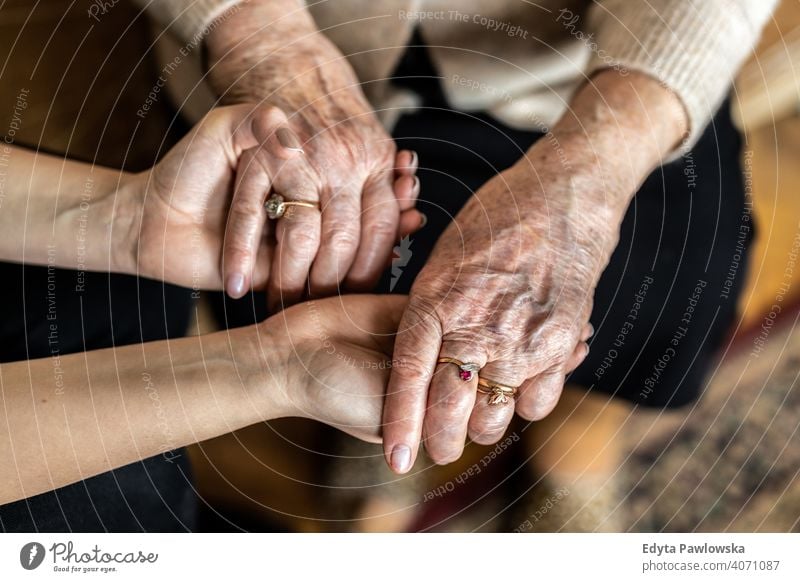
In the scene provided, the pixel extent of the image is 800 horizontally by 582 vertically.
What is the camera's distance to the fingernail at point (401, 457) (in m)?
0.40

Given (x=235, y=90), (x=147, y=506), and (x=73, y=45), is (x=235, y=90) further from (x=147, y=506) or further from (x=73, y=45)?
(x=147, y=506)

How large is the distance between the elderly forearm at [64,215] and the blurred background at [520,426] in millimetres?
13

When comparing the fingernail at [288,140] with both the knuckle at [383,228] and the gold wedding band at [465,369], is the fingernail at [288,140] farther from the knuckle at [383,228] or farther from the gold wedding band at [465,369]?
the gold wedding band at [465,369]

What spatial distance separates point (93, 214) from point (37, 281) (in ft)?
0.19

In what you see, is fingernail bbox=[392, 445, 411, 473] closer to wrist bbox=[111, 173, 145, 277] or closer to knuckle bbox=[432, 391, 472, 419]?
knuckle bbox=[432, 391, 472, 419]

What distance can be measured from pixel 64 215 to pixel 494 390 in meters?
0.30

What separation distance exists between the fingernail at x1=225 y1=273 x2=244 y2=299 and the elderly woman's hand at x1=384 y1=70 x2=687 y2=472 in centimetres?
11

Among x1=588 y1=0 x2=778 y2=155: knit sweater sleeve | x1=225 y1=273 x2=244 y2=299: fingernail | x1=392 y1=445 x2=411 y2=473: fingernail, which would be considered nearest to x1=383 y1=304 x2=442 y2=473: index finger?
x1=392 y1=445 x2=411 y2=473: fingernail

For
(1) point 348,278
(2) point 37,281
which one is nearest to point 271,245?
(1) point 348,278

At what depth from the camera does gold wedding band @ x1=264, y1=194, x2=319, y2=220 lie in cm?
42

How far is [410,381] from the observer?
1.27ft

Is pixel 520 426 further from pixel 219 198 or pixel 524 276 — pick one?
pixel 219 198

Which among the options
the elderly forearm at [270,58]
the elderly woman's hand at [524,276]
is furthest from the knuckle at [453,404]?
the elderly forearm at [270,58]

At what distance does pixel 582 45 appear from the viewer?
0.46 meters
